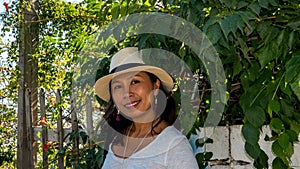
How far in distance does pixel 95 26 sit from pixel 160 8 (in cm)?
133

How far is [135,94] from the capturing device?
5.58 ft

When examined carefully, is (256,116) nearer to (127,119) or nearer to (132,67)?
(132,67)

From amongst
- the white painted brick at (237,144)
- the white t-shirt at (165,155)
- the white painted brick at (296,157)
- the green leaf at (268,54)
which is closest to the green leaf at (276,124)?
the green leaf at (268,54)

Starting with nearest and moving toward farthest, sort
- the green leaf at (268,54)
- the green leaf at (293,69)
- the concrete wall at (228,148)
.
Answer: the green leaf at (293,69) < the green leaf at (268,54) < the concrete wall at (228,148)

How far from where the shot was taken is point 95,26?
3.10 meters

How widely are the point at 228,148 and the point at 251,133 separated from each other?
598 millimetres

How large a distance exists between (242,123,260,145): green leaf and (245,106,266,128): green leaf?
2cm

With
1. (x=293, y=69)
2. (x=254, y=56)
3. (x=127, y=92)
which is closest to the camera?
(x=293, y=69)

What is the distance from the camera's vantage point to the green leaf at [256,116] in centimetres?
136

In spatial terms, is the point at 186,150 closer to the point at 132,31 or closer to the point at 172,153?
the point at 172,153

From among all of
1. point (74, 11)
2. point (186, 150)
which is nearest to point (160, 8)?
point (186, 150)

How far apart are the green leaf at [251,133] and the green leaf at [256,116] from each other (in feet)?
0.05

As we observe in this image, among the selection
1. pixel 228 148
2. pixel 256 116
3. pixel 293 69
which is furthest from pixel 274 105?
pixel 228 148

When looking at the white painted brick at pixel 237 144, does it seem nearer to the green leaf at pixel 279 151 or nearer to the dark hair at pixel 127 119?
the dark hair at pixel 127 119
